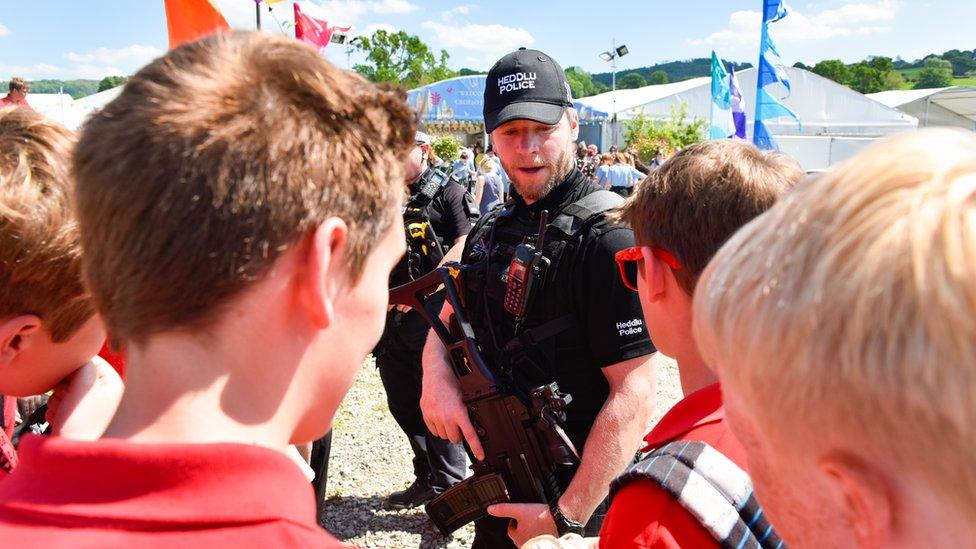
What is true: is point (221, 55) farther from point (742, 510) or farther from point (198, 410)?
point (742, 510)

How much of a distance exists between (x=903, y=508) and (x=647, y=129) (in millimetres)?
32071

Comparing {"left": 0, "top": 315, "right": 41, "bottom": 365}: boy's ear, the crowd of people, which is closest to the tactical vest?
the crowd of people

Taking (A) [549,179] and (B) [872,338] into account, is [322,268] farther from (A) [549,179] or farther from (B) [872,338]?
(A) [549,179]

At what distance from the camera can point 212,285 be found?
85 centimetres

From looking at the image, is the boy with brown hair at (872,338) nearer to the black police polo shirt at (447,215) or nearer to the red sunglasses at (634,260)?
the red sunglasses at (634,260)

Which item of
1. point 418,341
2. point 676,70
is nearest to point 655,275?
point 418,341

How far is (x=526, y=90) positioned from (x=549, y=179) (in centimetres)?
40

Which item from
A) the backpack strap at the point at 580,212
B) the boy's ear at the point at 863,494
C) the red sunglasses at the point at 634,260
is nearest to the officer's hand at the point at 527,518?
the red sunglasses at the point at 634,260

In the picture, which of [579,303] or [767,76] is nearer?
[579,303]

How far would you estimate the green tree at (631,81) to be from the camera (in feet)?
387

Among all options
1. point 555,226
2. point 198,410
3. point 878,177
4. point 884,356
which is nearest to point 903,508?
point 884,356

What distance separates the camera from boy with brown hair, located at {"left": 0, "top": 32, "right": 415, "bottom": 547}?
0.76m

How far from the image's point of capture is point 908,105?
1320 inches

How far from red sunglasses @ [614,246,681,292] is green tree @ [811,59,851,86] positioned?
8802 cm
